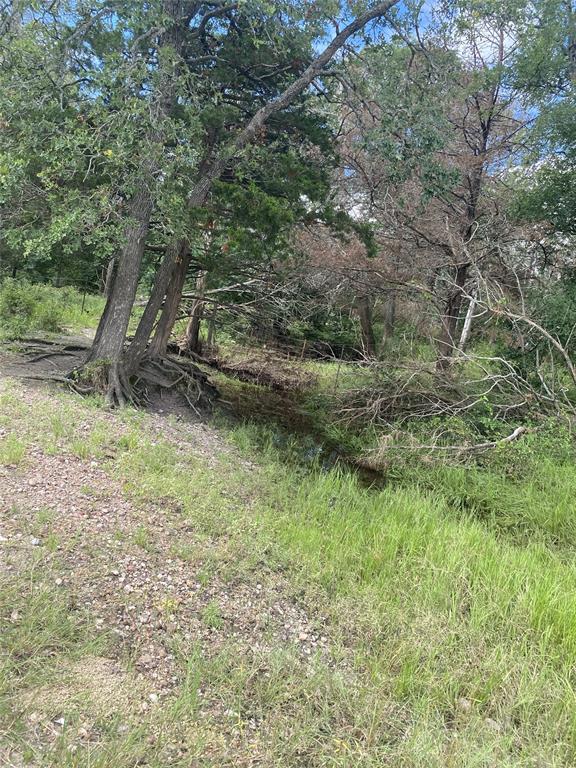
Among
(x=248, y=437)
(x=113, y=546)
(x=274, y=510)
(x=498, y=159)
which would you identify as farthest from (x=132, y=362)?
(x=498, y=159)

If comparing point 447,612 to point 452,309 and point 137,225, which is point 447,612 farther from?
point 452,309

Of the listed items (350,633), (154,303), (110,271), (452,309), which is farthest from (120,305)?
(452,309)

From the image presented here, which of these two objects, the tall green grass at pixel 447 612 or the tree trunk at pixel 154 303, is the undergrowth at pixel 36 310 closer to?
the tree trunk at pixel 154 303

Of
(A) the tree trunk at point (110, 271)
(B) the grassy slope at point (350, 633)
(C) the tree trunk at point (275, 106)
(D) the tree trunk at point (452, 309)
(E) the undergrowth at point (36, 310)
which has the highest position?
(C) the tree trunk at point (275, 106)

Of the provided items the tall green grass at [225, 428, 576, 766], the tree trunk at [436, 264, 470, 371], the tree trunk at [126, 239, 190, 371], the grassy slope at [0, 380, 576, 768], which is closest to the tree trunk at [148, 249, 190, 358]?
the tree trunk at [126, 239, 190, 371]

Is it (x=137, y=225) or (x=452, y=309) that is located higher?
(x=452, y=309)

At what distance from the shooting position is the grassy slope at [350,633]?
2.31 m

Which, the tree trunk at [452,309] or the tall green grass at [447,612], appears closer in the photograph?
the tall green grass at [447,612]

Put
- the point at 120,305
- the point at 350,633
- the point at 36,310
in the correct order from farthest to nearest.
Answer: the point at 36,310
the point at 120,305
the point at 350,633

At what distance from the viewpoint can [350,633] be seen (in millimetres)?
3324

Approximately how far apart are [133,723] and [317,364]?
13.5 metres

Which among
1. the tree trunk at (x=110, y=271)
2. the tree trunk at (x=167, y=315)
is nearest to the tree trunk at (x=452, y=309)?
the tree trunk at (x=167, y=315)

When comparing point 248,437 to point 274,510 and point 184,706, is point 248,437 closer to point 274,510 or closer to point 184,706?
point 274,510

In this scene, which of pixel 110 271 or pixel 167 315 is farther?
pixel 110 271
